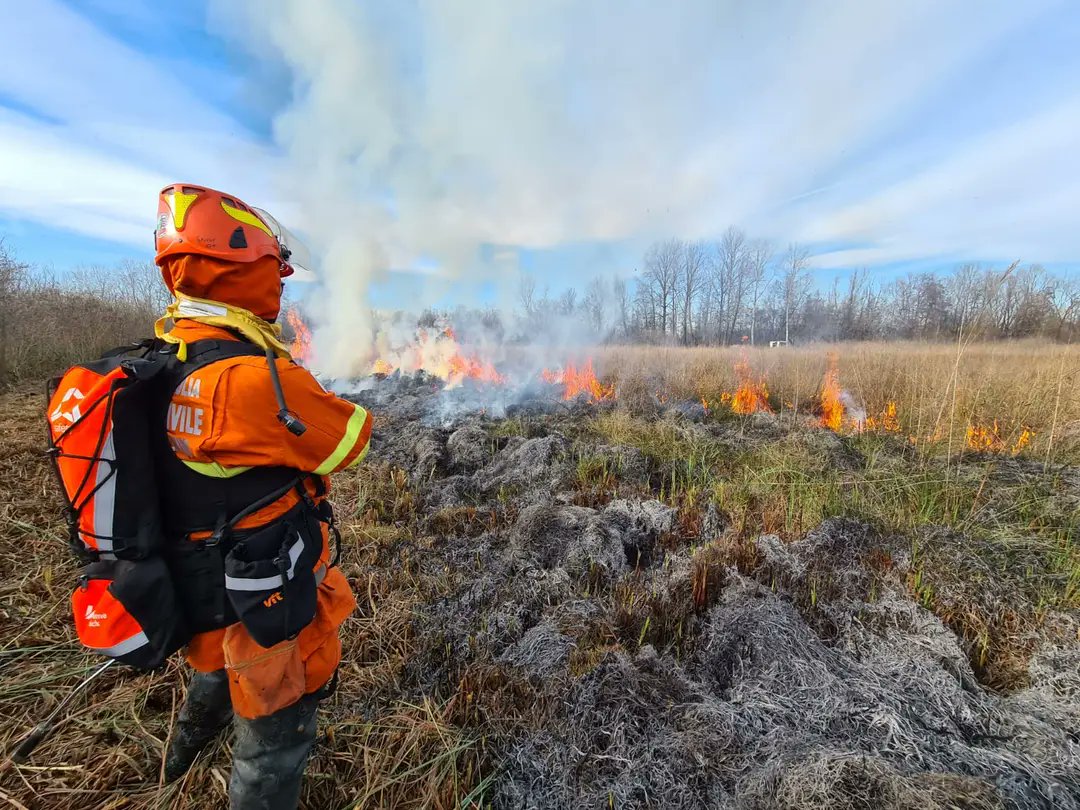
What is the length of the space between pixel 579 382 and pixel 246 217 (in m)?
11.4

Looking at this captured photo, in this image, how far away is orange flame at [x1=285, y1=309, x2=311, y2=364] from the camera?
16875mm

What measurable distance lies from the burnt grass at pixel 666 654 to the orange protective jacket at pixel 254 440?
2.80ft

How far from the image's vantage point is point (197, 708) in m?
2.02

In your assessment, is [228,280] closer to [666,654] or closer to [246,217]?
[246,217]

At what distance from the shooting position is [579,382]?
1288 cm

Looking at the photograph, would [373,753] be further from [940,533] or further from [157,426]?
[940,533]

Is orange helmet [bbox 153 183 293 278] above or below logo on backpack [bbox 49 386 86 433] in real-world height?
above

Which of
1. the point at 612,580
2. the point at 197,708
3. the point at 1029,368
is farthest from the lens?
the point at 1029,368

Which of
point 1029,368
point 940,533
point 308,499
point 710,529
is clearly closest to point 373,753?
point 308,499

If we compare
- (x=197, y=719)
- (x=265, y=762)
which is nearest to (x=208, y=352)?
(x=265, y=762)

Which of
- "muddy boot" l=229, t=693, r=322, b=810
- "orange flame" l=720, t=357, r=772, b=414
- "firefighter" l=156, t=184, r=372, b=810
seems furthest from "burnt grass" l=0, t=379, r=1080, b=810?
"orange flame" l=720, t=357, r=772, b=414

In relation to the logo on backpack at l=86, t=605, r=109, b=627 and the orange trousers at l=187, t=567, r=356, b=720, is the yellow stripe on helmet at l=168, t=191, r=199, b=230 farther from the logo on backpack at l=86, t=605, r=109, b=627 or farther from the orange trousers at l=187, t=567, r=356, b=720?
the orange trousers at l=187, t=567, r=356, b=720

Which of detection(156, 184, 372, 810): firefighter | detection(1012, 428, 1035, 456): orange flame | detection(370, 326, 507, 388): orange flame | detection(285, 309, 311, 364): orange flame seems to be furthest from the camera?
detection(285, 309, 311, 364): orange flame

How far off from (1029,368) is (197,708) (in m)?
11.7
